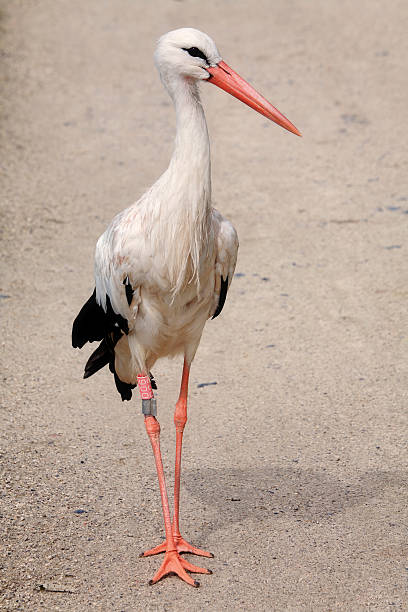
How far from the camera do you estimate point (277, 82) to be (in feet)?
33.9

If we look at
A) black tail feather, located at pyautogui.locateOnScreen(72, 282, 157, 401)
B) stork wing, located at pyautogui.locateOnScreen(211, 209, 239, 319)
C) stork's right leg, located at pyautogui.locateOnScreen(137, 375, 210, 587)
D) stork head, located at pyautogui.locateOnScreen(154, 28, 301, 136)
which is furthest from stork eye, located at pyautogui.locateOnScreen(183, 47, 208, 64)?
stork's right leg, located at pyautogui.locateOnScreen(137, 375, 210, 587)

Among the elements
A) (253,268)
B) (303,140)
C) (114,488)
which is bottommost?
(114,488)

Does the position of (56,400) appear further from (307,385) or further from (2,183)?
(2,183)

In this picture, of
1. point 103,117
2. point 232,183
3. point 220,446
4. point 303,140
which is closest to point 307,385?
point 220,446

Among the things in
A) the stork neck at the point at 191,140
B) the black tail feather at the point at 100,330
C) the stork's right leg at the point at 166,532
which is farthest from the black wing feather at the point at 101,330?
the stork neck at the point at 191,140

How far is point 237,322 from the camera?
645cm

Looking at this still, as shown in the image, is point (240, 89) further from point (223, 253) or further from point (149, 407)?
point (149, 407)

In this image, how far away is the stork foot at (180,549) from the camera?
4.06m

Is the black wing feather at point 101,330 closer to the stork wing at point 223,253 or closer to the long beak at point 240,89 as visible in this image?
the stork wing at point 223,253

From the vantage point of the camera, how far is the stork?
370 cm

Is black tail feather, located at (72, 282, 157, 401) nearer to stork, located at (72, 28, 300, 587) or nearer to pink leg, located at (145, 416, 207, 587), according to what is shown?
stork, located at (72, 28, 300, 587)

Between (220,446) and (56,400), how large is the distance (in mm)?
1191

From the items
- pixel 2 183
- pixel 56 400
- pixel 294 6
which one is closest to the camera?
pixel 56 400

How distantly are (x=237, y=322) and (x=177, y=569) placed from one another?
9.21 feet
